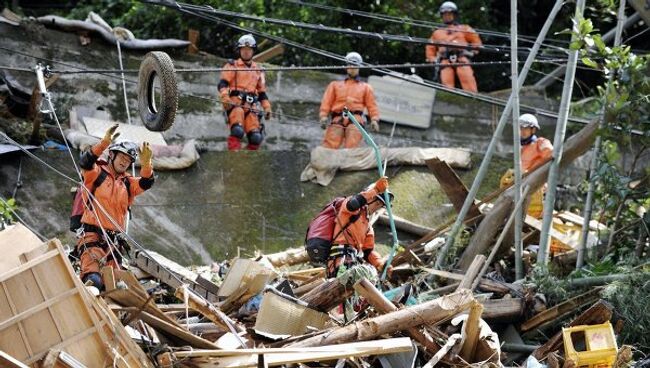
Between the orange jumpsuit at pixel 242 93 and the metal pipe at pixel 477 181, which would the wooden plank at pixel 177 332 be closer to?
the metal pipe at pixel 477 181

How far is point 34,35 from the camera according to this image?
18.7 m

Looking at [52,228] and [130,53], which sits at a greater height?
[130,53]

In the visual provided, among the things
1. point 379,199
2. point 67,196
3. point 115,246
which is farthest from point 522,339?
point 67,196

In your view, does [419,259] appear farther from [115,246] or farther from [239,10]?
[239,10]

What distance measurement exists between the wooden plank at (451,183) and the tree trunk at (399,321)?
3475 mm

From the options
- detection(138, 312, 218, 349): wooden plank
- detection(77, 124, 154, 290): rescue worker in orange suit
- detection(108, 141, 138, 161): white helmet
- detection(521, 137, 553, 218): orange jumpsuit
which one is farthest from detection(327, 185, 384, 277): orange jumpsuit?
detection(521, 137, 553, 218): orange jumpsuit

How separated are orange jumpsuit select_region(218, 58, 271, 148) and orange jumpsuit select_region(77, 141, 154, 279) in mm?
4513

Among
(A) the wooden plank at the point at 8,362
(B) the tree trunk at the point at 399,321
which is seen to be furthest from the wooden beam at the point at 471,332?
(A) the wooden plank at the point at 8,362

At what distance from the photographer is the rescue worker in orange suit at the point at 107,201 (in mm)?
12273

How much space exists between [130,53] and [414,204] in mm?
5042

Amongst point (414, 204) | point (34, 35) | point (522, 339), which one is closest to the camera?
point (522, 339)

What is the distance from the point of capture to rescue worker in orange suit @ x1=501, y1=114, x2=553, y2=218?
15.6 metres

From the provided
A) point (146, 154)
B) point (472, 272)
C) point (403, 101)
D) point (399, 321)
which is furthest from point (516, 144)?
point (403, 101)

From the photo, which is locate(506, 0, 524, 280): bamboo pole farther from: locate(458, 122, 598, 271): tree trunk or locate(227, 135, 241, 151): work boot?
locate(227, 135, 241, 151): work boot
